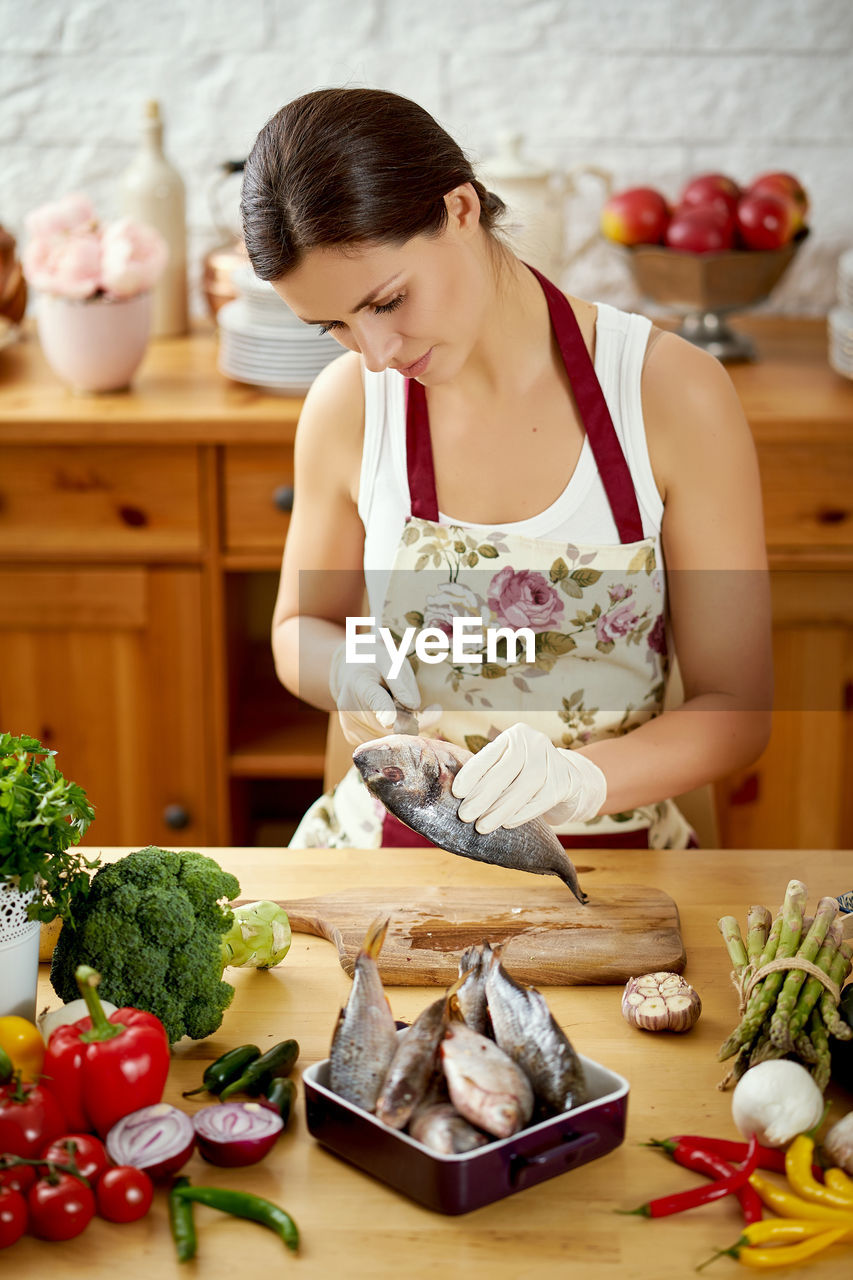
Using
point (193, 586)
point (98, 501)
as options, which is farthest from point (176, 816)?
point (98, 501)

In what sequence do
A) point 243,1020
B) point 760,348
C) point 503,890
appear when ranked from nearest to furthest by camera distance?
point 243,1020 → point 503,890 → point 760,348

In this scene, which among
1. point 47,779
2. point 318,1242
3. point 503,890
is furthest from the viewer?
point 503,890

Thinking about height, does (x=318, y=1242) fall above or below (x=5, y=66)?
below

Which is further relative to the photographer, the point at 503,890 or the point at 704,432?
the point at 704,432

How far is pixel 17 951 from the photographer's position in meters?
1.02

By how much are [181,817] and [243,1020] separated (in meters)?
1.38

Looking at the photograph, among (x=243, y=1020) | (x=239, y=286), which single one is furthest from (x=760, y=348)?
(x=243, y=1020)

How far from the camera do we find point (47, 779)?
3.37 ft

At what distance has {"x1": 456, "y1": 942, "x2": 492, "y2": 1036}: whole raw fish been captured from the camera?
993 mm

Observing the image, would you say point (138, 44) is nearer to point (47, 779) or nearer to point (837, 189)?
point (837, 189)

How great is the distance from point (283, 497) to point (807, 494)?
88 centimetres

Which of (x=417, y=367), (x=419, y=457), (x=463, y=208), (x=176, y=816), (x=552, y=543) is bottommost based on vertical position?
(x=176, y=816)

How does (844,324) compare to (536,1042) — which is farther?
(844,324)

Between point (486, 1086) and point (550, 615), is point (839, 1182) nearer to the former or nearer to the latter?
point (486, 1086)
